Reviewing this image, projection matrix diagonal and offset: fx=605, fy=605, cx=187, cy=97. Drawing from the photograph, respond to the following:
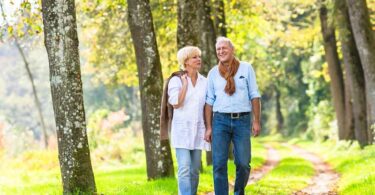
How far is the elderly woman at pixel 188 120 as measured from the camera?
8.09 metres

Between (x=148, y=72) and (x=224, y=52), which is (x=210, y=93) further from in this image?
(x=148, y=72)

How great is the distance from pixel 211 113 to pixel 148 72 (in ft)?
12.8

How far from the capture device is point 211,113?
27.5ft

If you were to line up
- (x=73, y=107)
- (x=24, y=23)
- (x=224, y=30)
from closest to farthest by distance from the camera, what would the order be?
(x=73, y=107), (x=24, y=23), (x=224, y=30)

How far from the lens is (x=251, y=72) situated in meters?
8.39

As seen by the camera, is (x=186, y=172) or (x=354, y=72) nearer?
(x=186, y=172)

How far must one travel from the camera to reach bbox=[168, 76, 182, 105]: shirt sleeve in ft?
26.5

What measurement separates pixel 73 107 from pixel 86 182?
126 cm

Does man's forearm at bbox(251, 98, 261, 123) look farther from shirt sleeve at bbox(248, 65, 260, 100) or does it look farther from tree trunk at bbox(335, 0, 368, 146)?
tree trunk at bbox(335, 0, 368, 146)

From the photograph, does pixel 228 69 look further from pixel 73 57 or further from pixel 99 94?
pixel 99 94

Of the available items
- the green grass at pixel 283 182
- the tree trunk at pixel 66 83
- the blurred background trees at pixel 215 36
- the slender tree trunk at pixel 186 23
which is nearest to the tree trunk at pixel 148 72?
the slender tree trunk at pixel 186 23

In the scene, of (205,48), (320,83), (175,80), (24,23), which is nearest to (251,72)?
(175,80)

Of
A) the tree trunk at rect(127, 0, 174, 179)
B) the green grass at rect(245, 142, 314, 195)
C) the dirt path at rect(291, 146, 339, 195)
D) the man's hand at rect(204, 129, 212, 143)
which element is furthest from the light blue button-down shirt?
the dirt path at rect(291, 146, 339, 195)

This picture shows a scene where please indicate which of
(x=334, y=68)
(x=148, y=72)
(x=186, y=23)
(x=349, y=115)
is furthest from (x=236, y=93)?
(x=334, y=68)
